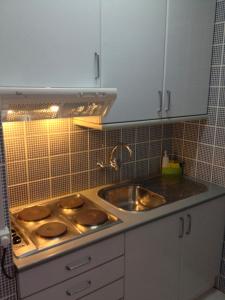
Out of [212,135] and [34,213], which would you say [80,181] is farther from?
[212,135]

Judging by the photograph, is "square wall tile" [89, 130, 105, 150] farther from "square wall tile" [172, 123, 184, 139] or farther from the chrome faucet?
"square wall tile" [172, 123, 184, 139]

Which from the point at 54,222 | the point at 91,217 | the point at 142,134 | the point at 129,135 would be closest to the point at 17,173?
the point at 54,222

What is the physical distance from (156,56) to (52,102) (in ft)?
2.44

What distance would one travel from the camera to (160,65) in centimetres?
167

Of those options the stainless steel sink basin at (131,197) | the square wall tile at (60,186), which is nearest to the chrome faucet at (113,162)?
the stainless steel sink basin at (131,197)

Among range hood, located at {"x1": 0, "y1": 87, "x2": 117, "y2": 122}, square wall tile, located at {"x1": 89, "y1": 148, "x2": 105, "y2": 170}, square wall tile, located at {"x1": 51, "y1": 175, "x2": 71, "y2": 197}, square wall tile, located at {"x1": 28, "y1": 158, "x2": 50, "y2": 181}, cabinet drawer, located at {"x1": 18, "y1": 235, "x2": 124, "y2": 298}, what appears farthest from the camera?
square wall tile, located at {"x1": 89, "y1": 148, "x2": 105, "y2": 170}

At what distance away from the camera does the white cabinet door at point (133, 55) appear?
1.44m

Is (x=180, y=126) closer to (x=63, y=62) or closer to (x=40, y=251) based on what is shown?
(x=63, y=62)

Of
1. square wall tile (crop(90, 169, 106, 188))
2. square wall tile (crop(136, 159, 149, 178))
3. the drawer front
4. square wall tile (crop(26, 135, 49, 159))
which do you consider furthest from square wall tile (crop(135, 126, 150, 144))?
the drawer front

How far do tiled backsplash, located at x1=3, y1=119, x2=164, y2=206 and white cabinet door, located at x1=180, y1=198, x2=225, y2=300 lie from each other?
572 millimetres

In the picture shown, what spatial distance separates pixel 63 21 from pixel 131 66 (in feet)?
1.45

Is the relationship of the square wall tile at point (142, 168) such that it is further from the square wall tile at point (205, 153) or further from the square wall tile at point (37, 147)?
the square wall tile at point (37, 147)

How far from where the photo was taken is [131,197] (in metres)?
2.10

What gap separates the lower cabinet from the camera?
5.19ft
